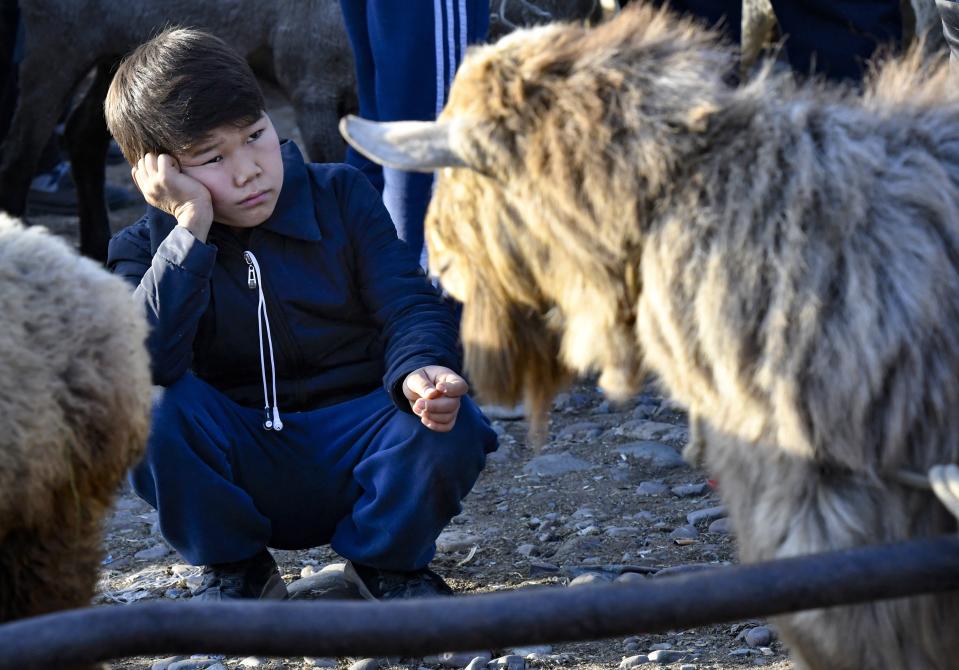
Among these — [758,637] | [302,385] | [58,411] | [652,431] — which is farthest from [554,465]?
[58,411]

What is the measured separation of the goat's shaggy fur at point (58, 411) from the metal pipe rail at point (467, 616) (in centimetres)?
57

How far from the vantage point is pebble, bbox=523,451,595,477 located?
4.25 m

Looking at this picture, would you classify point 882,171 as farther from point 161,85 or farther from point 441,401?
point 161,85

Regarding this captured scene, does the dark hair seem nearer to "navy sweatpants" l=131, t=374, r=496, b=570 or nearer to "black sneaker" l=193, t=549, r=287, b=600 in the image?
"navy sweatpants" l=131, t=374, r=496, b=570

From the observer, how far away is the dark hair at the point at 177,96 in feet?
9.88

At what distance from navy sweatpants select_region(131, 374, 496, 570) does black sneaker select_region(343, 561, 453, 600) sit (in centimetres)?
4

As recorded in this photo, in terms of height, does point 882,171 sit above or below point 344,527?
above

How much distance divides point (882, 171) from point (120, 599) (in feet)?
7.85

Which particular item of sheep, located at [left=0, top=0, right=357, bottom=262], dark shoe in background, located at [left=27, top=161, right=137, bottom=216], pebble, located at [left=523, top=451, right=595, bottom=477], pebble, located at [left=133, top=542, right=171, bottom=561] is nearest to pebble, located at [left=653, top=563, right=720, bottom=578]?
pebble, located at [left=523, top=451, right=595, bottom=477]

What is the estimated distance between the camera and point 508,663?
2873mm

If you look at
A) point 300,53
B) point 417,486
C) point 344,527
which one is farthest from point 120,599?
point 300,53

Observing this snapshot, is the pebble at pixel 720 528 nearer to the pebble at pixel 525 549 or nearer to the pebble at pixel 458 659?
the pebble at pixel 525 549

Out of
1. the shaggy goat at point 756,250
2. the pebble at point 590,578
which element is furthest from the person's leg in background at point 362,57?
the shaggy goat at point 756,250

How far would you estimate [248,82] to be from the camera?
314 centimetres
